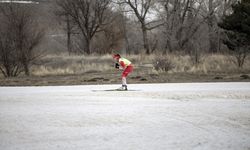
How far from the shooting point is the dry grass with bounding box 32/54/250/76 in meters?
28.7

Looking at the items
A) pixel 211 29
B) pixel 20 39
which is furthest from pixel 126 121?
pixel 211 29

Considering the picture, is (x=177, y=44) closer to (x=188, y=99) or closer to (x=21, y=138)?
(x=188, y=99)

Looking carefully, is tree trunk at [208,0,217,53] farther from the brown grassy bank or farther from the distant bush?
the distant bush

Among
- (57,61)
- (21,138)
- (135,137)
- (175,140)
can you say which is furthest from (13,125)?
(57,61)

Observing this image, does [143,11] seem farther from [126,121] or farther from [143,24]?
[126,121]

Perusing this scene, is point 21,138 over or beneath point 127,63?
beneath

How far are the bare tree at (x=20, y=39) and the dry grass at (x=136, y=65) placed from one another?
3.90 ft

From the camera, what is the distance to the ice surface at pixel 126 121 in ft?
27.9

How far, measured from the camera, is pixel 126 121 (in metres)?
10.8

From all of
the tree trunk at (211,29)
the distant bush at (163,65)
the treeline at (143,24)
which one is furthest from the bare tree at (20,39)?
the tree trunk at (211,29)

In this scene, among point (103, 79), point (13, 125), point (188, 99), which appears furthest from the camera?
point (103, 79)

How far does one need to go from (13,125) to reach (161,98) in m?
6.54

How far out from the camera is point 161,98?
50.8 ft

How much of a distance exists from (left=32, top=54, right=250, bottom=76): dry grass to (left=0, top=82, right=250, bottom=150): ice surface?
1195 cm
